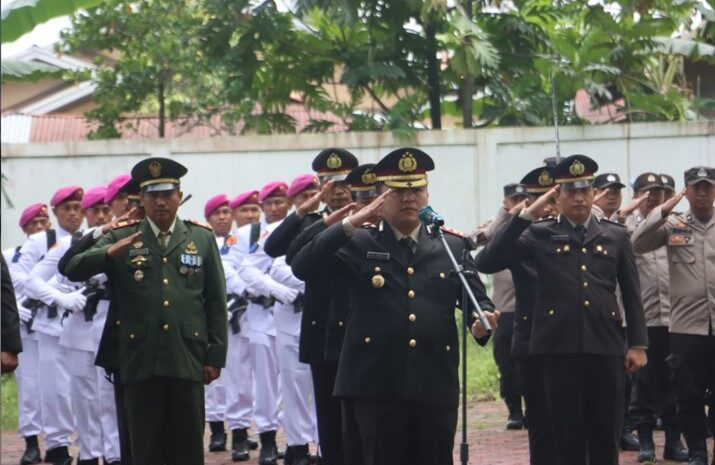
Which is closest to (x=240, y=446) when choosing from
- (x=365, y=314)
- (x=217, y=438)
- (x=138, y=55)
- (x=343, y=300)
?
(x=217, y=438)

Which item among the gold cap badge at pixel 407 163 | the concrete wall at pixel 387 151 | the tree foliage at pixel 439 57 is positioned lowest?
the gold cap badge at pixel 407 163

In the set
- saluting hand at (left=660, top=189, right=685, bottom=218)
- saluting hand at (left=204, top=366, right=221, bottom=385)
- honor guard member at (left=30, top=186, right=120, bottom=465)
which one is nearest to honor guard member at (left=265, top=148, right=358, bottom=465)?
saluting hand at (left=204, top=366, right=221, bottom=385)

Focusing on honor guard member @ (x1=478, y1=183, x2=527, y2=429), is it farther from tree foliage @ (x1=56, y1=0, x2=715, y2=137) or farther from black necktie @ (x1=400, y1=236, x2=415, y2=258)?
black necktie @ (x1=400, y1=236, x2=415, y2=258)

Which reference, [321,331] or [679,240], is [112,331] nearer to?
[321,331]

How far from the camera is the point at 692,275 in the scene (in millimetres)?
12000

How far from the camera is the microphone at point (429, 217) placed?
8719mm

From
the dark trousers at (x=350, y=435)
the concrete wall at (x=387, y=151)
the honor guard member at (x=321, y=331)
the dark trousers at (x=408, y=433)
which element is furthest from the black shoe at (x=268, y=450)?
the concrete wall at (x=387, y=151)

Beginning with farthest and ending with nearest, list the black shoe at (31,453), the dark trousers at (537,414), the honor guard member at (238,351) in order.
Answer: the black shoe at (31,453)
the honor guard member at (238,351)
the dark trousers at (537,414)

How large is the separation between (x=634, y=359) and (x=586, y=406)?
425mm

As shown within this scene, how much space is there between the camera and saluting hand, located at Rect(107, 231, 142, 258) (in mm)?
9789

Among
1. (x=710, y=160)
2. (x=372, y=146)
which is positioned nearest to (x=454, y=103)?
(x=372, y=146)

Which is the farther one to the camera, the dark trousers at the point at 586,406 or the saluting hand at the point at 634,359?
the saluting hand at the point at 634,359

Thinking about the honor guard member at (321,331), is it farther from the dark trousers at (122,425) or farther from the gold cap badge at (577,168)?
the gold cap badge at (577,168)

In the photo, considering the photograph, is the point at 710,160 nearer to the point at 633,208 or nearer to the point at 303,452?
the point at 633,208
